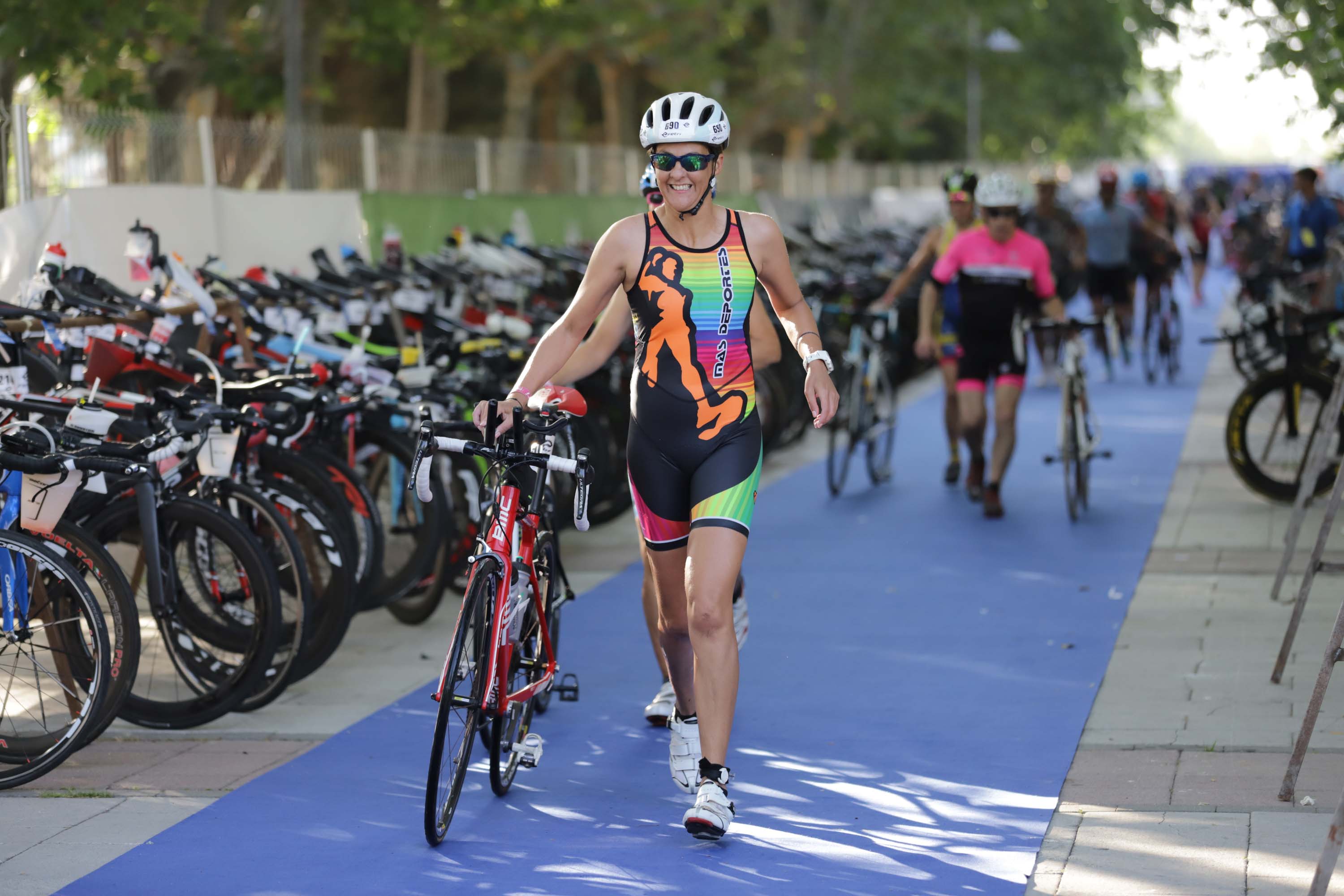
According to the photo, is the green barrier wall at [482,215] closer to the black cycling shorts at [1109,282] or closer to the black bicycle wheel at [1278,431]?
the black bicycle wheel at [1278,431]

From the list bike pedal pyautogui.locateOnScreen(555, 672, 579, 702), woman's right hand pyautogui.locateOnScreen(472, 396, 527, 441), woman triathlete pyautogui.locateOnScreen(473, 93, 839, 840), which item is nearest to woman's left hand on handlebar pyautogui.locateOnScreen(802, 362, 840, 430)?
woman triathlete pyautogui.locateOnScreen(473, 93, 839, 840)

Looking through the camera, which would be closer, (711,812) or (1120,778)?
(711,812)

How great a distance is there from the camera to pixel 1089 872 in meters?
4.94

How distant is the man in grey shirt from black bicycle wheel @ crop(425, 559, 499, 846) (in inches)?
507

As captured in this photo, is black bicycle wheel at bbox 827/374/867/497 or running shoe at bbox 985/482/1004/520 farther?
black bicycle wheel at bbox 827/374/867/497

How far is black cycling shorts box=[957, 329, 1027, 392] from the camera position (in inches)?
414

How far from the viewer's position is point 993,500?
10.8 metres

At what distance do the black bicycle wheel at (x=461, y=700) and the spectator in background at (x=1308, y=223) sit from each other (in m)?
12.6

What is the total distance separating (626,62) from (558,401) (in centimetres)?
2907

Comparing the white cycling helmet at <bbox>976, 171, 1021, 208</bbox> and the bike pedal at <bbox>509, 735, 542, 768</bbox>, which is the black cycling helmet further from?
the bike pedal at <bbox>509, 735, 542, 768</bbox>

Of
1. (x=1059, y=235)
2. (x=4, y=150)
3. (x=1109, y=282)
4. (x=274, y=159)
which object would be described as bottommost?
(x=1109, y=282)

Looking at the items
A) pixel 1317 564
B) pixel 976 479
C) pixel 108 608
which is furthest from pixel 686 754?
pixel 976 479

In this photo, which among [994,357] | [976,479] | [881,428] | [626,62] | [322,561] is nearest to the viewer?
[322,561]

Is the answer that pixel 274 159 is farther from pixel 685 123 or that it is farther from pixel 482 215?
pixel 685 123
